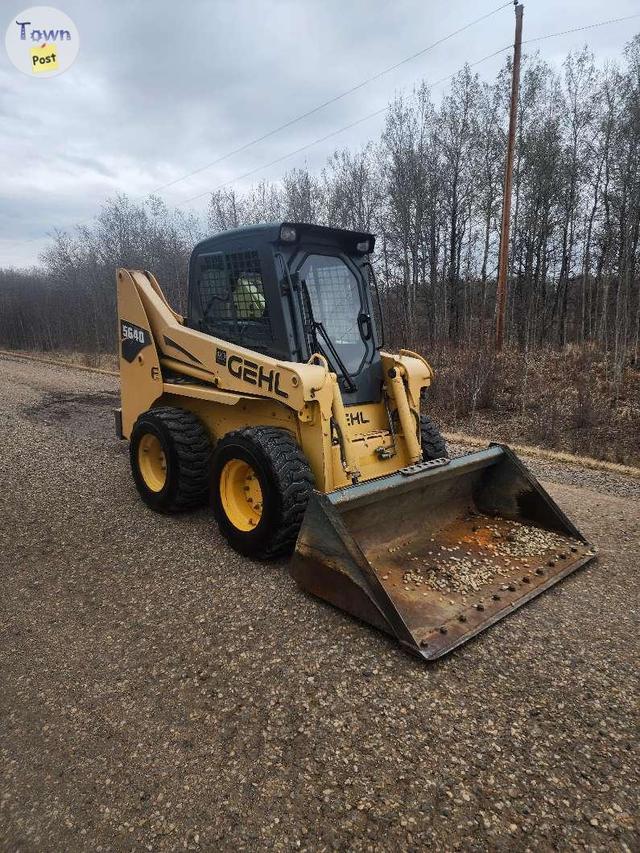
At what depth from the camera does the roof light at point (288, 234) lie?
407 centimetres

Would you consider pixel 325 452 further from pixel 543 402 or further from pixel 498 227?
pixel 498 227

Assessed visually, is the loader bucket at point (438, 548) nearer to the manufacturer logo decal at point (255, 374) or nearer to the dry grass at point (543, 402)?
the manufacturer logo decal at point (255, 374)

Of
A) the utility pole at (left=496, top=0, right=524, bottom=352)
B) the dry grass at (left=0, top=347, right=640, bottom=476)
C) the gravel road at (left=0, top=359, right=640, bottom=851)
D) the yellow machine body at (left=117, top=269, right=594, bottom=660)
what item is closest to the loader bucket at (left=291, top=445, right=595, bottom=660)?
the yellow machine body at (left=117, top=269, right=594, bottom=660)

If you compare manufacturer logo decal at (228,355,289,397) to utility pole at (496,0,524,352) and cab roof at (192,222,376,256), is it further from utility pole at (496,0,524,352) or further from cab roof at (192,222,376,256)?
utility pole at (496,0,524,352)

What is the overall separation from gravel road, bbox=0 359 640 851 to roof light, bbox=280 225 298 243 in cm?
243

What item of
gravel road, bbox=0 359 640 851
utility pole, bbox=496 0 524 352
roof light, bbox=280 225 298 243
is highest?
utility pole, bbox=496 0 524 352

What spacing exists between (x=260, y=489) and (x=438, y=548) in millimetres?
1321

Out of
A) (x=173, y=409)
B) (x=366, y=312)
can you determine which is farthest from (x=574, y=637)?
(x=173, y=409)

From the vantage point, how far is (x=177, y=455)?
457 centimetres

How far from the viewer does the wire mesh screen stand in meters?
4.29

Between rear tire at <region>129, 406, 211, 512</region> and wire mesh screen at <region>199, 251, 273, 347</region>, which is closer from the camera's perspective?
wire mesh screen at <region>199, 251, 273, 347</region>

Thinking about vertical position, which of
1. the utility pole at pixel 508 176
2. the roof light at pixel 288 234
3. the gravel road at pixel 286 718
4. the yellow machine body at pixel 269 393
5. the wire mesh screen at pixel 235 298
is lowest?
the gravel road at pixel 286 718

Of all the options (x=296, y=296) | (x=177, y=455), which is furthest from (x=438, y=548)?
(x=177, y=455)

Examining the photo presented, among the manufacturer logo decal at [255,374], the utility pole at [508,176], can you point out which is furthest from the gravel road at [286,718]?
the utility pole at [508,176]
